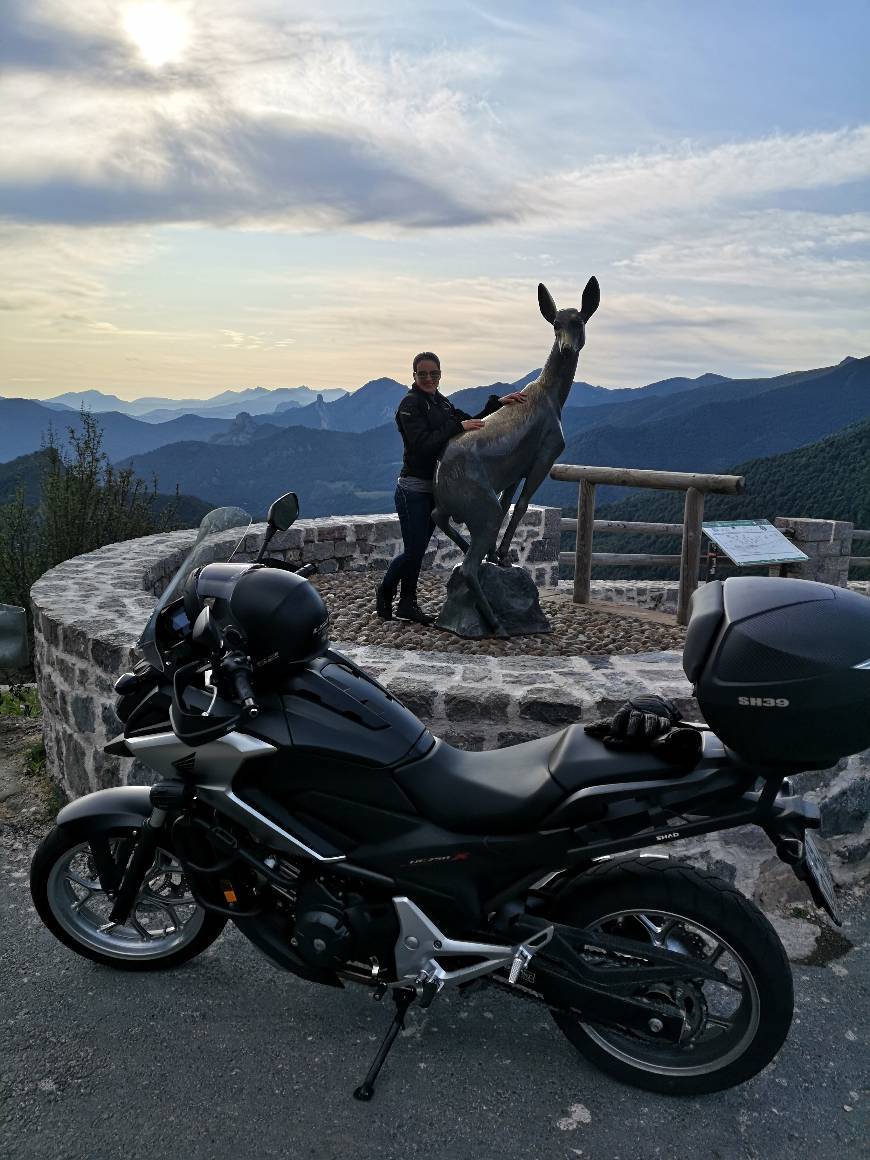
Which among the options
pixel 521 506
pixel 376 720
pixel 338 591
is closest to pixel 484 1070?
pixel 376 720

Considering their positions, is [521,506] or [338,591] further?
[338,591]

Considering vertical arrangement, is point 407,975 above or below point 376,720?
below

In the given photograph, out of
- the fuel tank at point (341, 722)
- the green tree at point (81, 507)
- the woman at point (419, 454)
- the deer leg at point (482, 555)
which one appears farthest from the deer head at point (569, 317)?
the green tree at point (81, 507)

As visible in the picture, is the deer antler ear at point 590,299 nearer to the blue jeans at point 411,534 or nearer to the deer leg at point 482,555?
the deer leg at point 482,555

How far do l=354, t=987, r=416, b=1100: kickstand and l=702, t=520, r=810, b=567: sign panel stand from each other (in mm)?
3797

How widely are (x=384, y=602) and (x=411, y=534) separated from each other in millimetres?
483

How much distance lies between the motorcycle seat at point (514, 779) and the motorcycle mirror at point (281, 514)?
654mm

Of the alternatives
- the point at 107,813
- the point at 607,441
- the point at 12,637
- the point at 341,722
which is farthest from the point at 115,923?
the point at 607,441

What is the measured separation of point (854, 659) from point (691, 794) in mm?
455

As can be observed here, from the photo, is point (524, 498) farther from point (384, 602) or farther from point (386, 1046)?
point (386, 1046)

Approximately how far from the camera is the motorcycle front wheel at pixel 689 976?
2.06 metres

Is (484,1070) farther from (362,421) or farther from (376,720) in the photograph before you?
(362,421)


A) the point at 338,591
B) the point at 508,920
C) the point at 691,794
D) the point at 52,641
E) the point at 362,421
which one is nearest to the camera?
the point at 691,794

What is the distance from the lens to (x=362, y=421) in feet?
570
